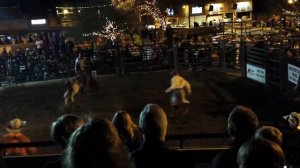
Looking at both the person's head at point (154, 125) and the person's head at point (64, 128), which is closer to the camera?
the person's head at point (64, 128)

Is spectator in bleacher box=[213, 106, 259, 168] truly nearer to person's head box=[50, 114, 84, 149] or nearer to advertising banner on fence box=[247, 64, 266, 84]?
person's head box=[50, 114, 84, 149]

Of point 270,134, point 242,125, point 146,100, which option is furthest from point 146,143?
point 146,100

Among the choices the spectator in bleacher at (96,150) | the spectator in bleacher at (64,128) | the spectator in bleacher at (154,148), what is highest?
the spectator in bleacher at (96,150)

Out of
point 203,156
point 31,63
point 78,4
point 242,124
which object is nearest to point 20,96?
point 31,63

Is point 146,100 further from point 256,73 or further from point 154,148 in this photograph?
point 154,148

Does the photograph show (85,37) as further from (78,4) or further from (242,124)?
(242,124)

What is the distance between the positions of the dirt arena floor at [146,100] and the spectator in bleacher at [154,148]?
234 inches

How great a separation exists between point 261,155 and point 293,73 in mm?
11309

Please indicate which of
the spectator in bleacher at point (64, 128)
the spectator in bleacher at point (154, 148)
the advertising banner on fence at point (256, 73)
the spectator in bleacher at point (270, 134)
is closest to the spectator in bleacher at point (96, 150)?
the spectator in bleacher at point (64, 128)

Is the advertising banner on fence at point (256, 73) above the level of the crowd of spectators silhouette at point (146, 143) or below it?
below

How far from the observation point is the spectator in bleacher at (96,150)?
7.14ft

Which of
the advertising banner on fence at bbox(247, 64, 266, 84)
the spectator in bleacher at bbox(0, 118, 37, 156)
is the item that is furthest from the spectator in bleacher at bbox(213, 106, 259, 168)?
the advertising banner on fence at bbox(247, 64, 266, 84)

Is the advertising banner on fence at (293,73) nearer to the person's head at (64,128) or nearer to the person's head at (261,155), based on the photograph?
the person's head at (64,128)

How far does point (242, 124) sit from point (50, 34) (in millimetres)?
27902
